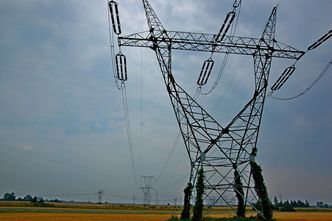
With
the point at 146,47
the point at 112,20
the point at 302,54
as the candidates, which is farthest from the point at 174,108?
the point at 302,54

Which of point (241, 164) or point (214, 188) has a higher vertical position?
point (241, 164)

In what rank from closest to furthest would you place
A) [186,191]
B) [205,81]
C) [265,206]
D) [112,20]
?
[112,20]
[265,206]
[205,81]
[186,191]

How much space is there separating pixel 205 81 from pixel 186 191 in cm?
1447

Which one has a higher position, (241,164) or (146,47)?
(146,47)

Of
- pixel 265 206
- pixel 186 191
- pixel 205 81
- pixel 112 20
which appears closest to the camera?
pixel 112 20

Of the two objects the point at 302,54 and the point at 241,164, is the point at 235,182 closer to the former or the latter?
the point at 241,164

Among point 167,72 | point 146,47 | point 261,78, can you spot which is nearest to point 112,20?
point 146,47

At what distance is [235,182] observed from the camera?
111ft

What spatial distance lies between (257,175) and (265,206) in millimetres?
3082

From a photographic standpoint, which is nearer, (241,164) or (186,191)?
(241,164)

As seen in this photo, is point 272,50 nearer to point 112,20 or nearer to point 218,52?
point 218,52

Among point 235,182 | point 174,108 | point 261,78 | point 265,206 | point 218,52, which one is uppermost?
point 218,52

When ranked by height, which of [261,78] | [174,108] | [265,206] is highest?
[261,78]

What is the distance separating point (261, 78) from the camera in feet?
113
